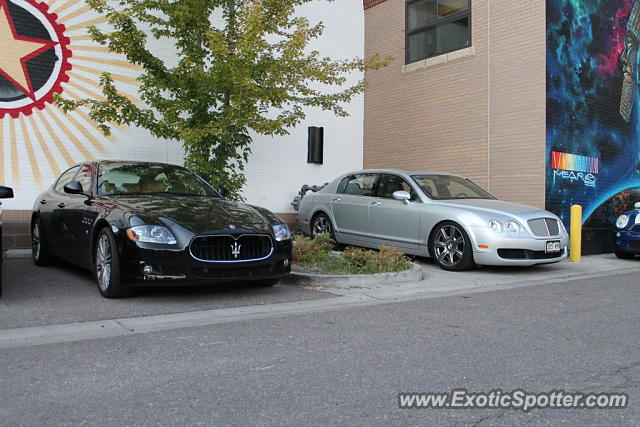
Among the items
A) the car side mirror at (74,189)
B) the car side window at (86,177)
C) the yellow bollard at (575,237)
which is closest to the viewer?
the car side mirror at (74,189)

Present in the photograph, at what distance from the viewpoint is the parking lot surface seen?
17.0 feet

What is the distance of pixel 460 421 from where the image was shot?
2883 mm

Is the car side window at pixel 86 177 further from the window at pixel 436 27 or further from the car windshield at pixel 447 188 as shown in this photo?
the window at pixel 436 27

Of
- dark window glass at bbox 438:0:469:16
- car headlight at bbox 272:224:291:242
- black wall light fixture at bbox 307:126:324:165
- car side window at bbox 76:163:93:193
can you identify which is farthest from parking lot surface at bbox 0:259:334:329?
dark window glass at bbox 438:0:469:16

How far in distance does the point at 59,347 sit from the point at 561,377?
3.46 m

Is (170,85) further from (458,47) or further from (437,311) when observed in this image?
(458,47)

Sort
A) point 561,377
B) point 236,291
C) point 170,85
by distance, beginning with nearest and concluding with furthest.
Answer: point 561,377, point 236,291, point 170,85

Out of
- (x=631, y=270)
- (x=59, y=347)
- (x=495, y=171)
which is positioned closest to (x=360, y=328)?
(x=59, y=347)

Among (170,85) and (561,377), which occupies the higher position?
(170,85)

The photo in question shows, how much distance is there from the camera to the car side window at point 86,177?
22.7 feet

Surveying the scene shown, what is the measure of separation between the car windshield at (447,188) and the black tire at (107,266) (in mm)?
5150

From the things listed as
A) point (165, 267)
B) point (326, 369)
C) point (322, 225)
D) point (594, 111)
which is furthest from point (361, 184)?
point (326, 369)

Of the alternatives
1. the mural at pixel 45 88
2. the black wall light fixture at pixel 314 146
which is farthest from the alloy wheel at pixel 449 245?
the mural at pixel 45 88

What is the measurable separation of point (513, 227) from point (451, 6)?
22.5 feet
